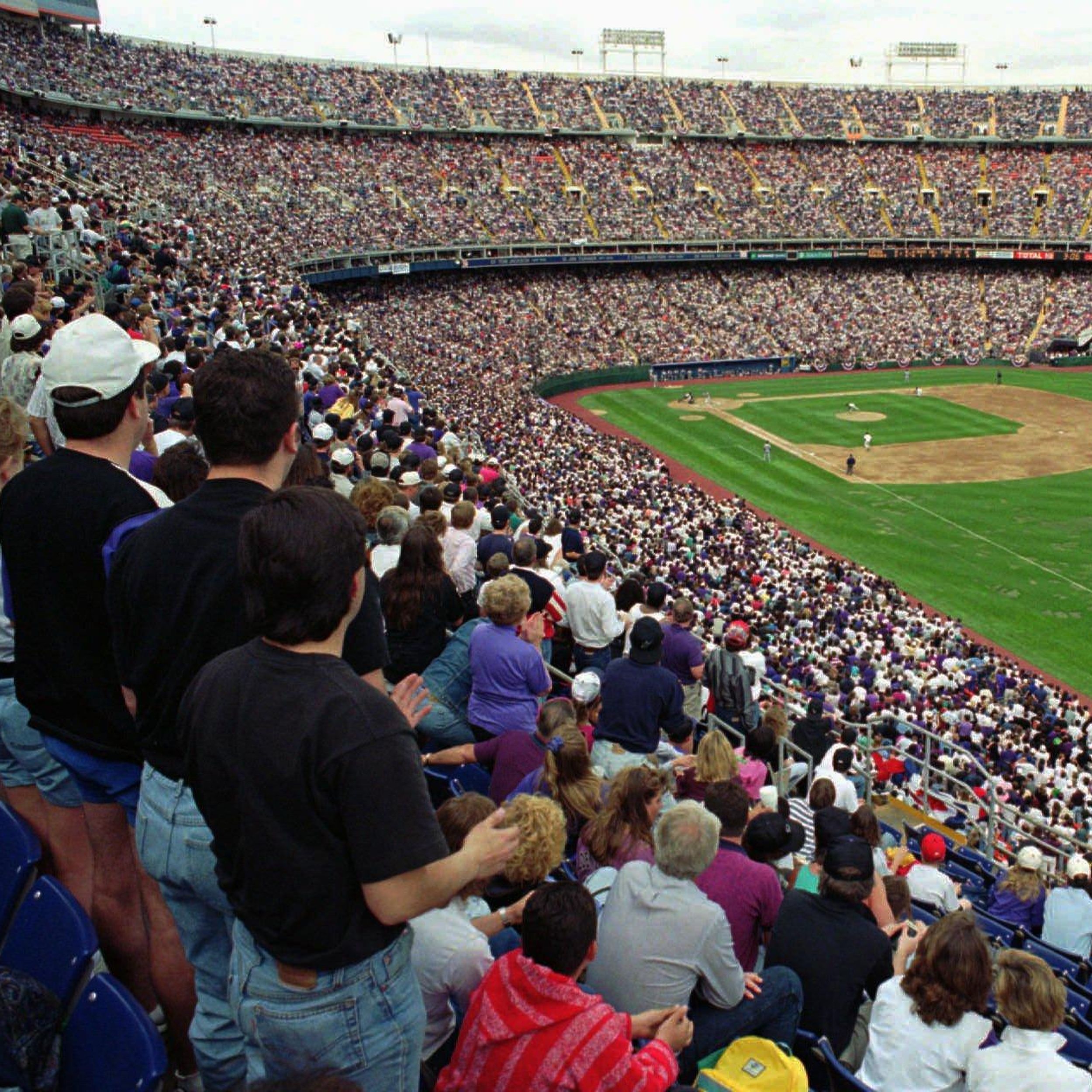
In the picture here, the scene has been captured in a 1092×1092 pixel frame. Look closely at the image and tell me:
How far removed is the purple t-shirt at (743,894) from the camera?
5.64 metres

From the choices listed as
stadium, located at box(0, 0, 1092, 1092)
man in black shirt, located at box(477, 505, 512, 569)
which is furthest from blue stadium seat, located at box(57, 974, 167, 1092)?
man in black shirt, located at box(477, 505, 512, 569)

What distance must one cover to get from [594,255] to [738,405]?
1763 cm

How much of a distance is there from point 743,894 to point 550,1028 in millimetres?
2116

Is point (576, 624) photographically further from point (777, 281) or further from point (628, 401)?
point (777, 281)

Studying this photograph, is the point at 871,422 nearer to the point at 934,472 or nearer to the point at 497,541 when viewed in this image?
the point at 934,472

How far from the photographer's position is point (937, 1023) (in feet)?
16.6

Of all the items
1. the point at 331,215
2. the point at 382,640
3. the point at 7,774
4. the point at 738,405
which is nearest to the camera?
the point at 382,640

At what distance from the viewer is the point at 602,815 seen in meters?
6.02

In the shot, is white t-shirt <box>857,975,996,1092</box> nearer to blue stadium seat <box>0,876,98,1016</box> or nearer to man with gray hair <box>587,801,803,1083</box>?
man with gray hair <box>587,801,803,1083</box>

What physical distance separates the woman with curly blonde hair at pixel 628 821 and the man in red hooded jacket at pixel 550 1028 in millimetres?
1908

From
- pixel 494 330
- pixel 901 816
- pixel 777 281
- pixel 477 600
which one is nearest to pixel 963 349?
pixel 777 281

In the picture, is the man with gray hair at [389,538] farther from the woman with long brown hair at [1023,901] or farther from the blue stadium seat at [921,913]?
the woman with long brown hair at [1023,901]

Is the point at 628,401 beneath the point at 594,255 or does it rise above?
beneath

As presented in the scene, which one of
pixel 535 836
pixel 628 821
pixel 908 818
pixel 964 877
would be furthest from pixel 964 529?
pixel 535 836
